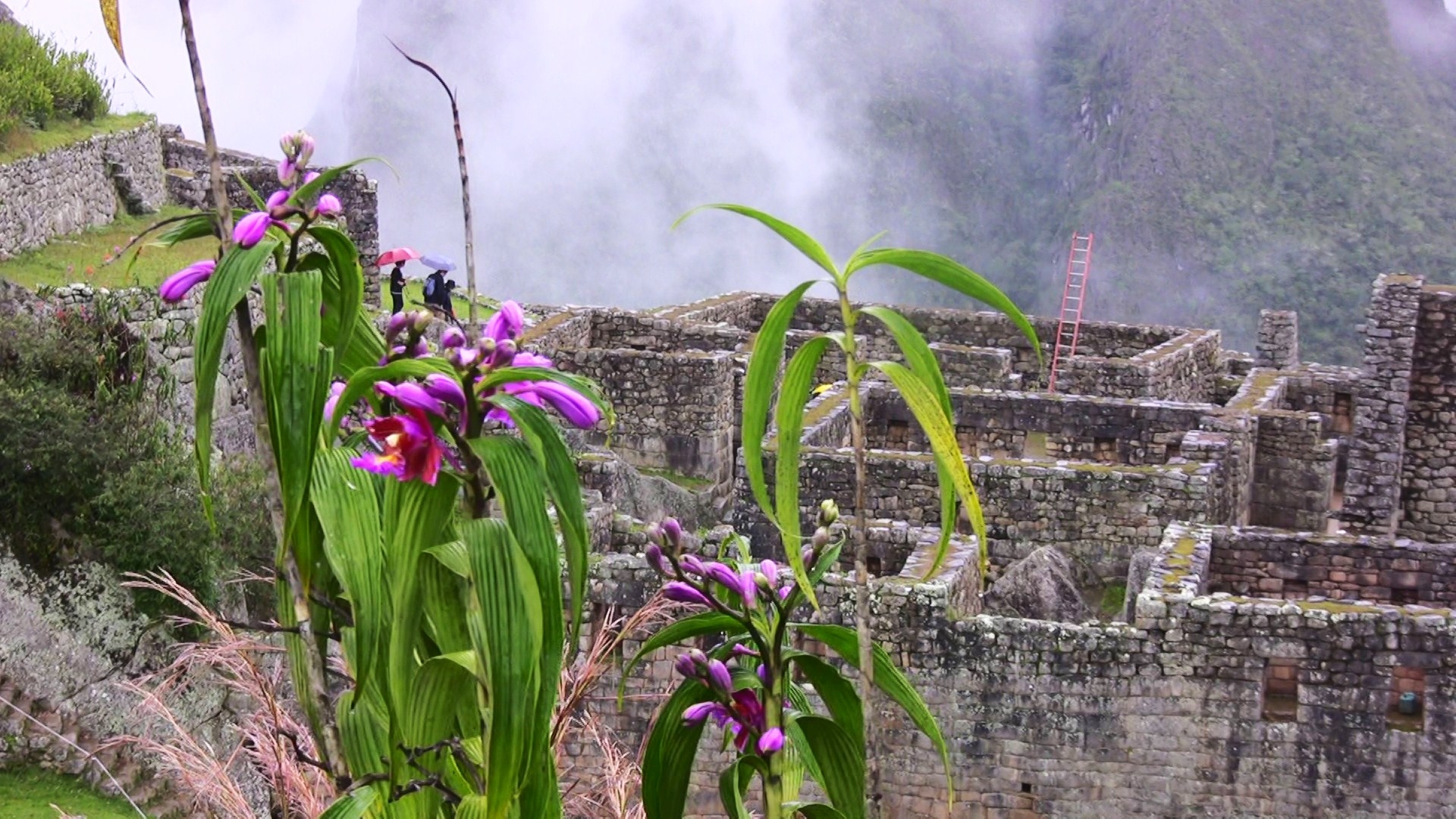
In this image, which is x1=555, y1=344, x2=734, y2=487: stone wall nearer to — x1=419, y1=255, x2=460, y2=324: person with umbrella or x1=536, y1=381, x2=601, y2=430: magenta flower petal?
x1=419, y1=255, x2=460, y2=324: person with umbrella

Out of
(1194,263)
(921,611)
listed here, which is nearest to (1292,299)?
(1194,263)

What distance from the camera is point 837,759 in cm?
422

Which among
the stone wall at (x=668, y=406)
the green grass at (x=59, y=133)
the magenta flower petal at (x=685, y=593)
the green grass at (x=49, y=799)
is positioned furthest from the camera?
the stone wall at (x=668, y=406)

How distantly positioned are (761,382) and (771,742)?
873 millimetres

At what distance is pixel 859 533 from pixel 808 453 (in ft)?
34.4

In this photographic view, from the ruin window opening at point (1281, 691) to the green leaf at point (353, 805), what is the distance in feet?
26.0

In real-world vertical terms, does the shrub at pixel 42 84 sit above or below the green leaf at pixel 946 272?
above

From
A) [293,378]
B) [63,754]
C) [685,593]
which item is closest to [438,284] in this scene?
[63,754]

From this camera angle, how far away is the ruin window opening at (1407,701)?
10.8 meters

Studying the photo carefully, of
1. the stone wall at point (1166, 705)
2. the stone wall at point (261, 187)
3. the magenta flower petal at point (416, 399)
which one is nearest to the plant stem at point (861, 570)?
the magenta flower petal at point (416, 399)

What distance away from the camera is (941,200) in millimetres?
48062

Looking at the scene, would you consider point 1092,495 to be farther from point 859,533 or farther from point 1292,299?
point 1292,299

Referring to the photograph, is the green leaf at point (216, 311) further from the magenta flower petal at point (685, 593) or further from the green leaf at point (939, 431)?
the green leaf at point (939, 431)

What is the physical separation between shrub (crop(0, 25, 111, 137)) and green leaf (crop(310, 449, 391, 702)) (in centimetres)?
1366
